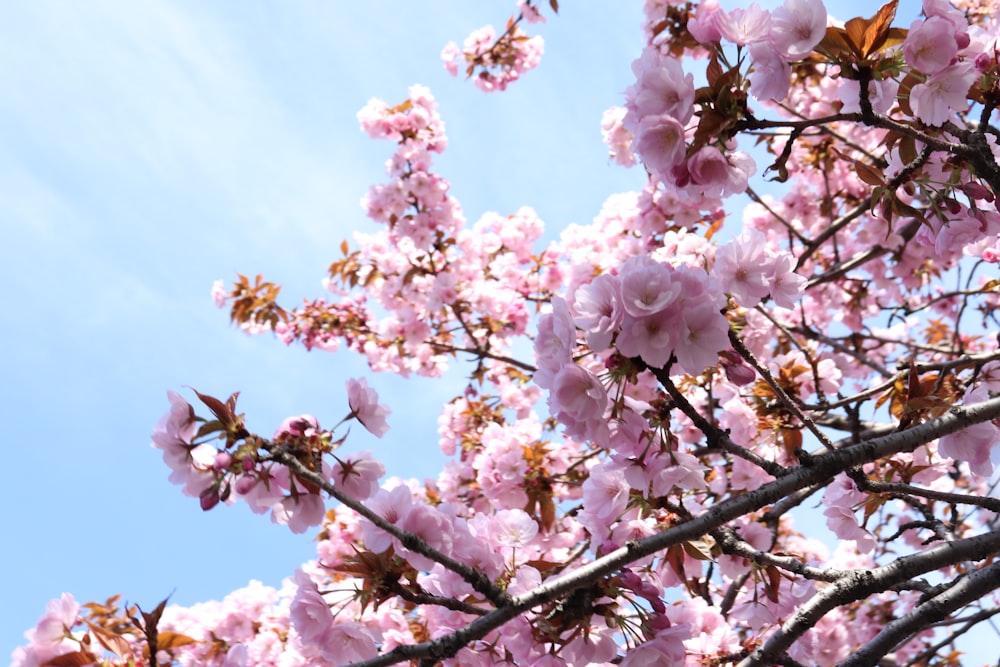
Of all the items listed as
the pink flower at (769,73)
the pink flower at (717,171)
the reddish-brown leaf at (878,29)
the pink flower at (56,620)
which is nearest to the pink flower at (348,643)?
the pink flower at (56,620)

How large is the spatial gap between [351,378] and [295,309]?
4.83 metres

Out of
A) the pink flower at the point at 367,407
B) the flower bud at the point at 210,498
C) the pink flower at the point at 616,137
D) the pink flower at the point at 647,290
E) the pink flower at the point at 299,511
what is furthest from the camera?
the pink flower at the point at 616,137

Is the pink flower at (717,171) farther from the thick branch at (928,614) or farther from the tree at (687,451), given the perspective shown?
the thick branch at (928,614)

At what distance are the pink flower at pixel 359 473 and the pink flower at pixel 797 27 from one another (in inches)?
53.8

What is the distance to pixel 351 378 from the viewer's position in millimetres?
1791

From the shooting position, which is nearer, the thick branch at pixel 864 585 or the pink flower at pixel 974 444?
the thick branch at pixel 864 585

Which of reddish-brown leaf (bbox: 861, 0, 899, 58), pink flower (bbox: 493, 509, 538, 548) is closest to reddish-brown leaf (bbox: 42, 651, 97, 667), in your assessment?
pink flower (bbox: 493, 509, 538, 548)

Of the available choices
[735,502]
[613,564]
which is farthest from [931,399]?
[613,564]

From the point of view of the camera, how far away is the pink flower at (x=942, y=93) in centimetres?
166

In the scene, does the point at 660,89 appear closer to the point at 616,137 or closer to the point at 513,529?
the point at 513,529

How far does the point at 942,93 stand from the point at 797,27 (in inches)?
17.6

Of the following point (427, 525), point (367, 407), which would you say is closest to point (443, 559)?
point (427, 525)

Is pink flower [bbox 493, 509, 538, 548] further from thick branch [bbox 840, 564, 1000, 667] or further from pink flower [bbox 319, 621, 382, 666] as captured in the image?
thick branch [bbox 840, 564, 1000, 667]

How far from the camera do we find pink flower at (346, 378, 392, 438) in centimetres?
179
